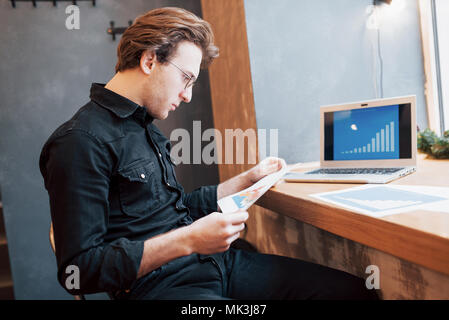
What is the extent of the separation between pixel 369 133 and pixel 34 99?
1.76 meters

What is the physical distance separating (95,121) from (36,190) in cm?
131

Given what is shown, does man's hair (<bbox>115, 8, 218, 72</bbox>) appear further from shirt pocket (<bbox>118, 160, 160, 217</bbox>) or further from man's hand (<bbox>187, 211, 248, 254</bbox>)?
man's hand (<bbox>187, 211, 248, 254</bbox>)

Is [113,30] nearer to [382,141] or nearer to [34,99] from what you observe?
[34,99]

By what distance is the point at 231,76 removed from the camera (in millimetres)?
1713

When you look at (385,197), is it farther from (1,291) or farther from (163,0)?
(1,291)

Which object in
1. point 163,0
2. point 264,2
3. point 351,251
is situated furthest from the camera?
point 163,0

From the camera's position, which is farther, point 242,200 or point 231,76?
point 231,76

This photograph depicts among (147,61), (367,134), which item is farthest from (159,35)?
(367,134)

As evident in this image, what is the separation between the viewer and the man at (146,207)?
2.28 feet

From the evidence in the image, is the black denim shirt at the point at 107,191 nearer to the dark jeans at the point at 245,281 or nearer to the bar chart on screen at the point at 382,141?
the dark jeans at the point at 245,281

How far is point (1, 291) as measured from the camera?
6.16 feet

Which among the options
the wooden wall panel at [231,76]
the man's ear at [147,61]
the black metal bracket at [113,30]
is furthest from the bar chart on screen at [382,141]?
the black metal bracket at [113,30]

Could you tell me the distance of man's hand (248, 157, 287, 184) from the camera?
3.88 ft
